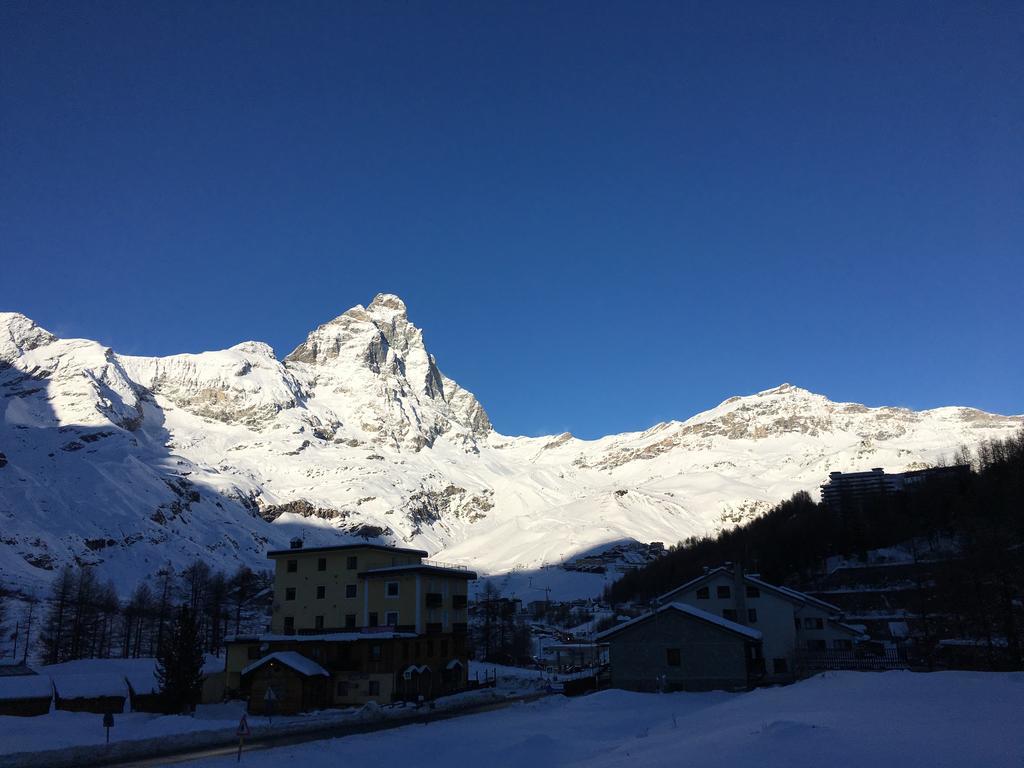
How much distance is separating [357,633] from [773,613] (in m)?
30.0

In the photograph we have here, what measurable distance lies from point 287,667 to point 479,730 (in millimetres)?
15383

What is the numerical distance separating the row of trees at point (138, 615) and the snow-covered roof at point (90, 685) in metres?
3.85

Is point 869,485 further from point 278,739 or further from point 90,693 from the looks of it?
point 278,739

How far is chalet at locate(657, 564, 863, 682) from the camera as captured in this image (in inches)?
2181

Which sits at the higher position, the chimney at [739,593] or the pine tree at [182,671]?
the chimney at [739,593]

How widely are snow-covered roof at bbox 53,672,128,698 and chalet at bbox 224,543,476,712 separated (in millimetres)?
6475

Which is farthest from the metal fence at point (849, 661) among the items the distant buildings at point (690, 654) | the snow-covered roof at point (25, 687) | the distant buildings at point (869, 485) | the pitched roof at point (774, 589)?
the distant buildings at point (869, 485)

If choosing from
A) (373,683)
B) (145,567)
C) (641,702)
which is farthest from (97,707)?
(145,567)

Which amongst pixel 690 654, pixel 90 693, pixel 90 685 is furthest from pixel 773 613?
pixel 90 685

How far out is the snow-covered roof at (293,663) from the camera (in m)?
44.6

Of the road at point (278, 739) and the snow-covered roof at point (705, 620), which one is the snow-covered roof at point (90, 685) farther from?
the snow-covered roof at point (705, 620)

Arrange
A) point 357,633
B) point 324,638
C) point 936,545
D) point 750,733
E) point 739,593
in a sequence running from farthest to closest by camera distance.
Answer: point 936,545, point 739,593, point 357,633, point 324,638, point 750,733

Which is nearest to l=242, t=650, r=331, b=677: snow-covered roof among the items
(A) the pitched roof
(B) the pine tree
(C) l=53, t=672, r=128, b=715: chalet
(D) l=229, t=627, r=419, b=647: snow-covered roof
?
(D) l=229, t=627, r=419, b=647: snow-covered roof

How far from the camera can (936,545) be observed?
9212 cm
